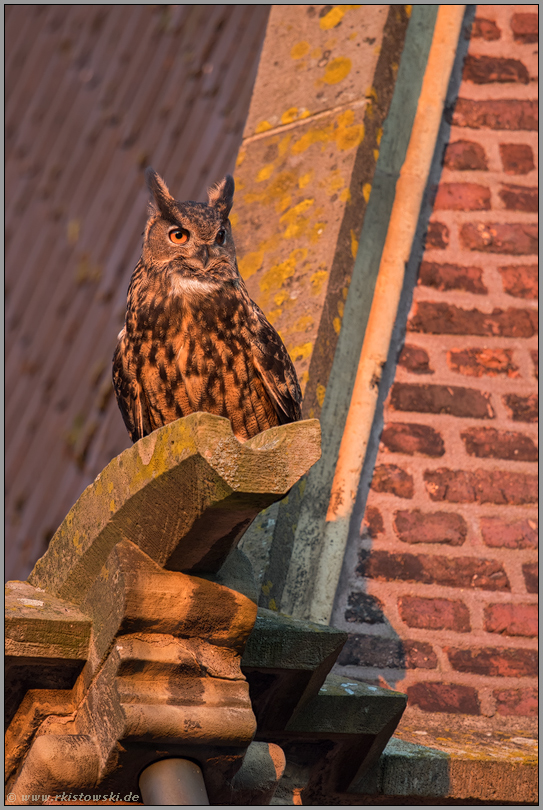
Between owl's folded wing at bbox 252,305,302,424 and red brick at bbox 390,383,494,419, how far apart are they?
1.31 m

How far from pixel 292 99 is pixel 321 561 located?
2.25m

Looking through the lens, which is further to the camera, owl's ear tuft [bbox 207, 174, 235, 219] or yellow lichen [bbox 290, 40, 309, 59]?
yellow lichen [bbox 290, 40, 309, 59]

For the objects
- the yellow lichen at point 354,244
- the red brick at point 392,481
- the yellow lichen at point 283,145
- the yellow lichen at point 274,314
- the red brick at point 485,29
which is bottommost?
the red brick at point 392,481

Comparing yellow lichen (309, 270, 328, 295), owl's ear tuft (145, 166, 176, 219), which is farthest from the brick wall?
owl's ear tuft (145, 166, 176, 219)

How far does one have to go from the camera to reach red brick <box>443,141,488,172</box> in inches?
170

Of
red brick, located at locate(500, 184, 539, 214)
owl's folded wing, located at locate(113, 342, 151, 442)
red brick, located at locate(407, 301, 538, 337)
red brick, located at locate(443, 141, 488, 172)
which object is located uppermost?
red brick, located at locate(443, 141, 488, 172)

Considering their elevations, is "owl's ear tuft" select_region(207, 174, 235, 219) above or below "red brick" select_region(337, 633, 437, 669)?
above

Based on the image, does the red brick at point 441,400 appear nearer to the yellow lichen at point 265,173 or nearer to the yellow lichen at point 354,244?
the yellow lichen at point 354,244

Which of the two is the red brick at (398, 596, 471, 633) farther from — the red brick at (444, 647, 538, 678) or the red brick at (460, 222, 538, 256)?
the red brick at (460, 222, 538, 256)

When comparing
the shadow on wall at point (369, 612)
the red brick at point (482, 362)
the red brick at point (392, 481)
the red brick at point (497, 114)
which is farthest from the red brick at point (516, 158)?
the red brick at point (392, 481)

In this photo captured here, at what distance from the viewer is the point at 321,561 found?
3441 mm

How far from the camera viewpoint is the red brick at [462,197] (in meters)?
4.24

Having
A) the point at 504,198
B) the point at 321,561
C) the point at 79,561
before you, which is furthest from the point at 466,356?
the point at 79,561

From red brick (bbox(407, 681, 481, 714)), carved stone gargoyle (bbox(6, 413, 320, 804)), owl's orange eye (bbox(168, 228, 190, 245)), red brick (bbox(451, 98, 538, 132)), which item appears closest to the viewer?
carved stone gargoyle (bbox(6, 413, 320, 804))
